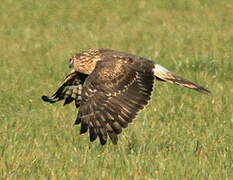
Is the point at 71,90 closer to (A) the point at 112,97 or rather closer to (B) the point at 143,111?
(B) the point at 143,111

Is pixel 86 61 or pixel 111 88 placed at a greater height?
pixel 111 88

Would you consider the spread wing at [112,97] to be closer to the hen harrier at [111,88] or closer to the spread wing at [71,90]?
the hen harrier at [111,88]

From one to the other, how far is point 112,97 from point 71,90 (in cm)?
172

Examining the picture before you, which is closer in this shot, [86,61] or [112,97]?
[112,97]

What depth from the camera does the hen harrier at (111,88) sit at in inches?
274

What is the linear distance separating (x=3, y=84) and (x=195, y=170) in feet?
16.9

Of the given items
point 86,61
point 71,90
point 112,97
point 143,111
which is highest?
point 112,97

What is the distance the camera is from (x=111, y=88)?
24.2 feet

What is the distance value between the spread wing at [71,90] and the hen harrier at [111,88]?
1.08 feet

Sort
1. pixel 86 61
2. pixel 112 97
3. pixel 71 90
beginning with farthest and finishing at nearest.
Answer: pixel 71 90
pixel 86 61
pixel 112 97

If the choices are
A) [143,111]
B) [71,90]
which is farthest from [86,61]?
[143,111]

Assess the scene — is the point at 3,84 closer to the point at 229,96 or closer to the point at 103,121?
the point at 229,96

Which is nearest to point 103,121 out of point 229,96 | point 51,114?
point 51,114

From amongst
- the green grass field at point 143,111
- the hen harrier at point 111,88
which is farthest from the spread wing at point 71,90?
the hen harrier at point 111,88
